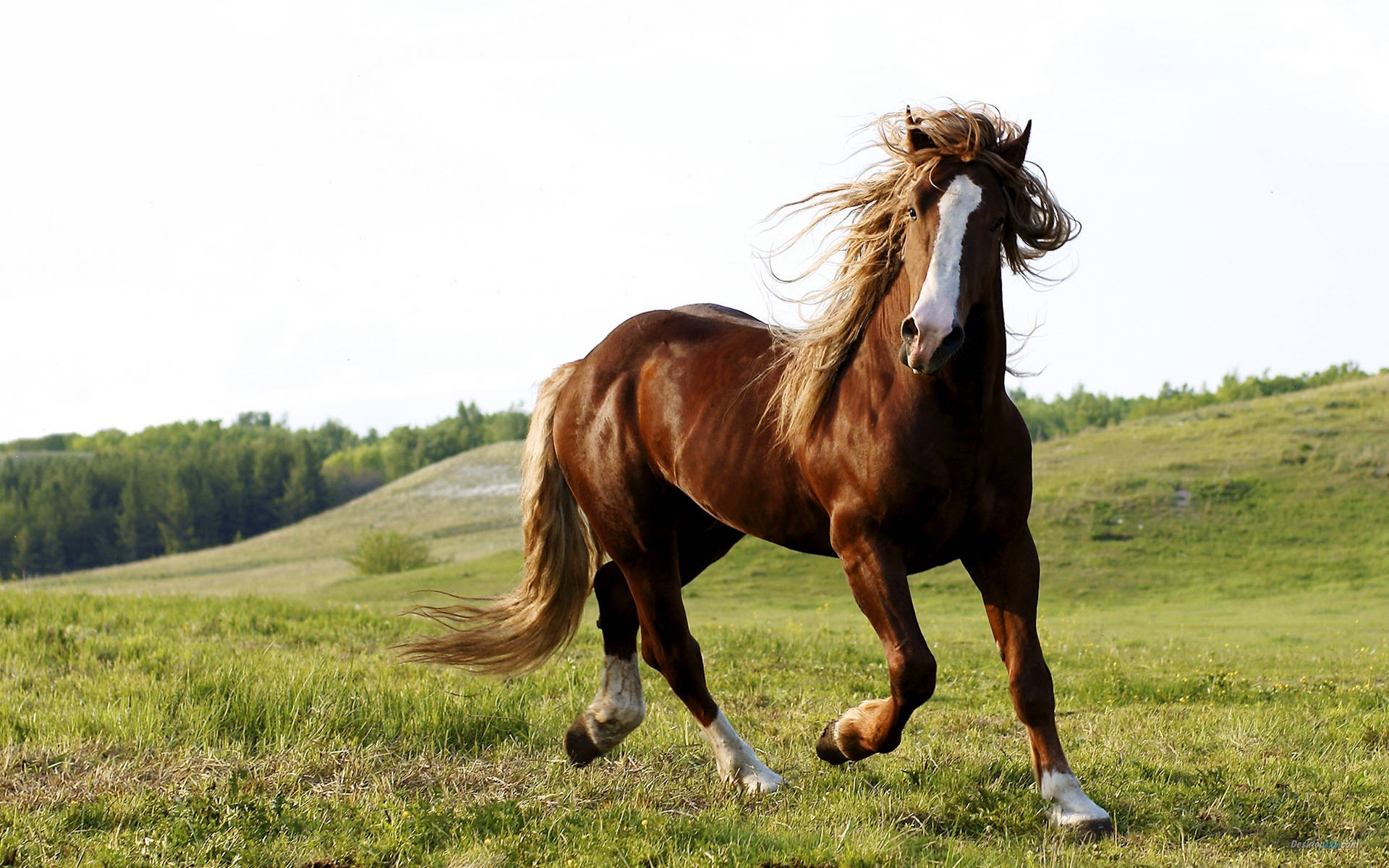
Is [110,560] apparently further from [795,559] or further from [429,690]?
[429,690]

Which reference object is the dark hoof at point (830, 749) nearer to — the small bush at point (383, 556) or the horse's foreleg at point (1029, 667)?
the horse's foreleg at point (1029, 667)

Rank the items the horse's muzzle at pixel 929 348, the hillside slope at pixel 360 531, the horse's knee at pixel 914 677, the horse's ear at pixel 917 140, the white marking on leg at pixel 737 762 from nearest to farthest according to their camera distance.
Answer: the horse's muzzle at pixel 929 348, the horse's knee at pixel 914 677, the horse's ear at pixel 917 140, the white marking on leg at pixel 737 762, the hillside slope at pixel 360 531

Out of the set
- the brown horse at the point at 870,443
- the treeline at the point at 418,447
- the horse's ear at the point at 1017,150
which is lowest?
the brown horse at the point at 870,443

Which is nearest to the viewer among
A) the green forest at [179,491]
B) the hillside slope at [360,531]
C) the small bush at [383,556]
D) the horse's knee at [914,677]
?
the horse's knee at [914,677]

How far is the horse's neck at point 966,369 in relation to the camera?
13.8 ft

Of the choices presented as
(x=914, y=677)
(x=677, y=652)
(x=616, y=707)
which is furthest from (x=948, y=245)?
(x=616, y=707)

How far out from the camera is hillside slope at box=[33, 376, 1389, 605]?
2773 centimetres

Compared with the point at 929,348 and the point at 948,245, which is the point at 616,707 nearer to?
the point at 929,348

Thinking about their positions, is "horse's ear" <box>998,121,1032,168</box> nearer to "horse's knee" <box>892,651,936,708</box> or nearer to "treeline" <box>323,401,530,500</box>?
"horse's knee" <box>892,651,936,708</box>

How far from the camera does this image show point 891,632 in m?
4.23

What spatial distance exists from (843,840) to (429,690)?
9.44 ft

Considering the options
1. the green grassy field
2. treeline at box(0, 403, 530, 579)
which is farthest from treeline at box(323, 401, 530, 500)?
the green grassy field

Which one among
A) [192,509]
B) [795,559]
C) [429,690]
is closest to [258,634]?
[429,690]

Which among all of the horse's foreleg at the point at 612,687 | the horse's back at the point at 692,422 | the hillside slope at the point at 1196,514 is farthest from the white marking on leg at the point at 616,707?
the hillside slope at the point at 1196,514
